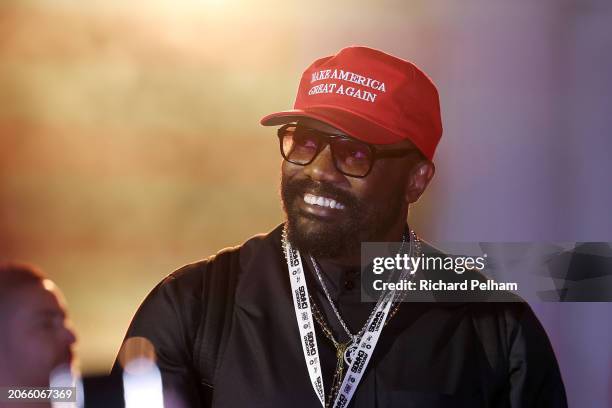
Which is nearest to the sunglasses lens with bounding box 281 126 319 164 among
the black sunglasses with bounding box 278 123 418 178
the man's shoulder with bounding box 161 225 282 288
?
the black sunglasses with bounding box 278 123 418 178

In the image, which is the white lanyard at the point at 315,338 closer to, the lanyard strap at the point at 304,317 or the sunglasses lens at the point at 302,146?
the lanyard strap at the point at 304,317

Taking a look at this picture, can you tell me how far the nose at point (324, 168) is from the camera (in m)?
1.82

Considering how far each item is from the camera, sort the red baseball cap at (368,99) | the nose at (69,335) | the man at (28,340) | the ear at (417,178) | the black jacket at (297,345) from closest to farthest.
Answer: the black jacket at (297,345) → the red baseball cap at (368,99) → the ear at (417,178) → the man at (28,340) → the nose at (69,335)

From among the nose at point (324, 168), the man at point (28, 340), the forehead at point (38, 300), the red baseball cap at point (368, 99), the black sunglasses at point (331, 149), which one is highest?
the red baseball cap at point (368, 99)

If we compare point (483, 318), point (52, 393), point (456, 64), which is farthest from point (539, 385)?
point (52, 393)

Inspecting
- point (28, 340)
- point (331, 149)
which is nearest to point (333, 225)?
point (331, 149)

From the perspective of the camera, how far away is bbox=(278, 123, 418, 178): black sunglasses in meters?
1.83

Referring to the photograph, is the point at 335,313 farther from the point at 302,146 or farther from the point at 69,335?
the point at 69,335

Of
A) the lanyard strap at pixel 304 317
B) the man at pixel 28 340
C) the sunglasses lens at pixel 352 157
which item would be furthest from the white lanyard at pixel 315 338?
the man at pixel 28 340

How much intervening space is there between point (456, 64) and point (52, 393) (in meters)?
1.48

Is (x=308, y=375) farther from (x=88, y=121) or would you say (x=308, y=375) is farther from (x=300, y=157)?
(x=88, y=121)

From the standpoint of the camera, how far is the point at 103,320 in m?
2.40

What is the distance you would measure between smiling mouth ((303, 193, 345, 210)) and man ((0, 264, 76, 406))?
887 mm

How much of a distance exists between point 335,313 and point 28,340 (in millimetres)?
869
